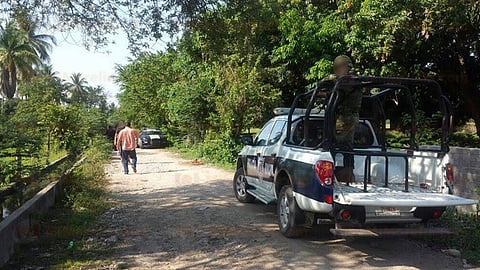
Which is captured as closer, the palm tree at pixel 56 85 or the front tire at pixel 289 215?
the front tire at pixel 289 215

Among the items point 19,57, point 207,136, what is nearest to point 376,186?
point 207,136

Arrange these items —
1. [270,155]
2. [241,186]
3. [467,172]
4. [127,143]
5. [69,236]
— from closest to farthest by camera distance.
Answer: [69,236]
[270,155]
[467,172]
[241,186]
[127,143]

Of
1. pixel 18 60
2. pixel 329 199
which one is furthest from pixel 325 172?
pixel 18 60

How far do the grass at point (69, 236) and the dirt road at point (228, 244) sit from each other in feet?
1.01

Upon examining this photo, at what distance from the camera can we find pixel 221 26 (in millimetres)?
8352

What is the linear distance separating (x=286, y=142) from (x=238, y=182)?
301 centimetres

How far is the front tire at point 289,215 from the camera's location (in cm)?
623

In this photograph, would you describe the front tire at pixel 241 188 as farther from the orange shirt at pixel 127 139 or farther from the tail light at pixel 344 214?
the orange shirt at pixel 127 139

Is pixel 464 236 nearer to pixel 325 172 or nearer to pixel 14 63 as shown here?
pixel 325 172

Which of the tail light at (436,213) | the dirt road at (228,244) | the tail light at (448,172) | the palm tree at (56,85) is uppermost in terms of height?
the palm tree at (56,85)

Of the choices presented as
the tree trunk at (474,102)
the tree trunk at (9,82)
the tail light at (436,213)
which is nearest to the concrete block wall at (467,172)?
the tail light at (436,213)

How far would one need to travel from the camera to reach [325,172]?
17.8 feet

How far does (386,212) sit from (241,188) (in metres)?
4.69

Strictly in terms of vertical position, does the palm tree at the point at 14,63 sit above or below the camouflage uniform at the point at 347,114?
above
